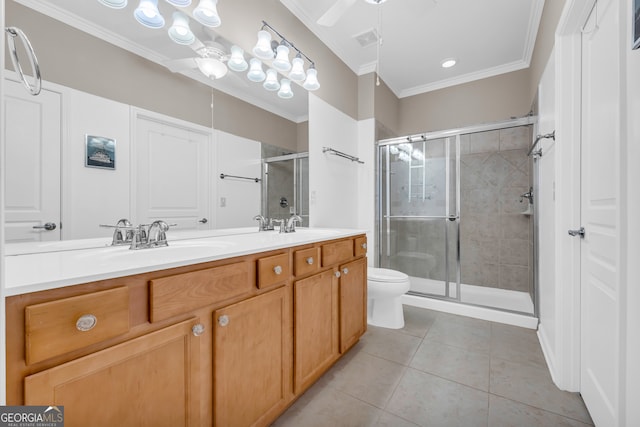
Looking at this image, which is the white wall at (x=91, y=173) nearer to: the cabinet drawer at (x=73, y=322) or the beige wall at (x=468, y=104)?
the cabinet drawer at (x=73, y=322)

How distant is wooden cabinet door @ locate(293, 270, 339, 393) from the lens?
1341mm

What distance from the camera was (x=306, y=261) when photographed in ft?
4.63

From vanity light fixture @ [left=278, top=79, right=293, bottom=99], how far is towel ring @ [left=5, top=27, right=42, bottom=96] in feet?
4.38

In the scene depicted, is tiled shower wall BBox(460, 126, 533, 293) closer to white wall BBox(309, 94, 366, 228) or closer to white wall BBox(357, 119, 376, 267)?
white wall BBox(357, 119, 376, 267)

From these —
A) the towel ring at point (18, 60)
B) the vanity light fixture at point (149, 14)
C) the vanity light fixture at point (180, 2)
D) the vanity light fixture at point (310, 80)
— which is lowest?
the towel ring at point (18, 60)

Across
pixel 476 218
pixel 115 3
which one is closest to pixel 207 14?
pixel 115 3

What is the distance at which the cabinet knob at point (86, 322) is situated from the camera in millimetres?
631

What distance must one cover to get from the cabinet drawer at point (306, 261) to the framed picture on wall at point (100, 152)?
0.89m

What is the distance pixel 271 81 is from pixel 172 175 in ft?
3.43

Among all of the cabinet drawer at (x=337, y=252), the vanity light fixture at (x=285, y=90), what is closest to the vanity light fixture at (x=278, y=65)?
the vanity light fixture at (x=285, y=90)

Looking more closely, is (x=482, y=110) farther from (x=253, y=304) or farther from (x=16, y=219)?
(x=16, y=219)

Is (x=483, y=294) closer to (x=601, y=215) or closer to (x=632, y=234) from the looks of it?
(x=601, y=215)

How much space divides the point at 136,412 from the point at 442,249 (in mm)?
3020

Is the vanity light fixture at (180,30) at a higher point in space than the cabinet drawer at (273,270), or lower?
higher
